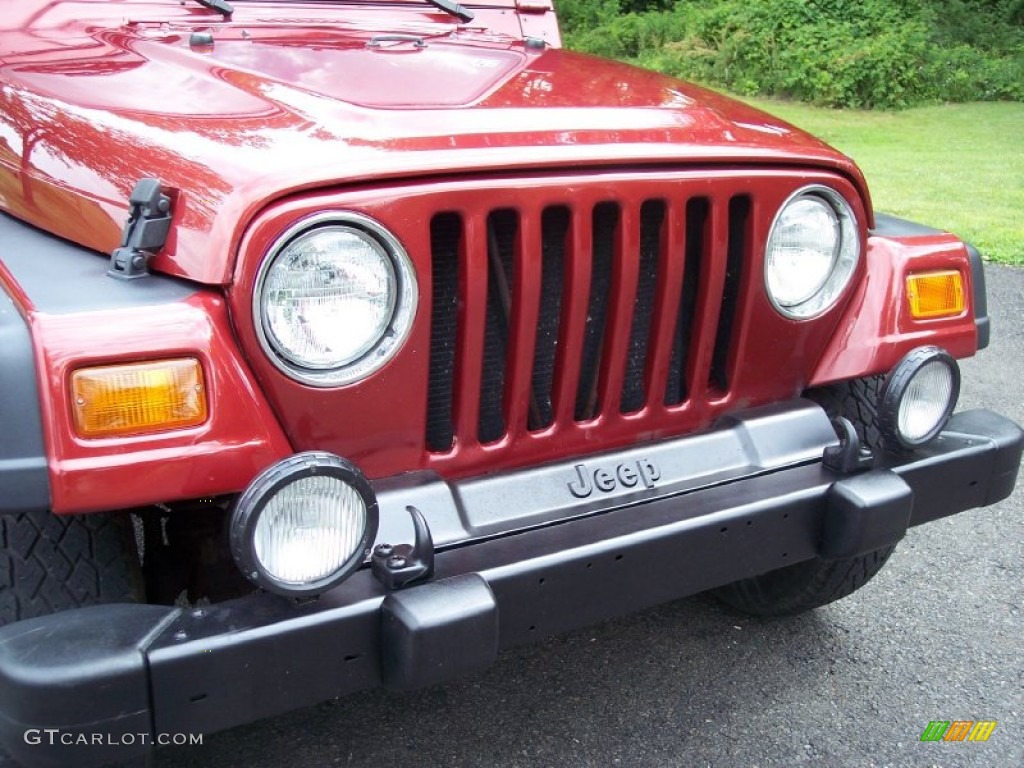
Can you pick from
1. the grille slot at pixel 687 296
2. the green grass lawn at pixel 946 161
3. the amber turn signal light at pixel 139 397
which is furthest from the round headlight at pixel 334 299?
the green grass lawn at pixel 946 161

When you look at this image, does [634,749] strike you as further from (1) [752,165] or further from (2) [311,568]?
(1) [752,165]

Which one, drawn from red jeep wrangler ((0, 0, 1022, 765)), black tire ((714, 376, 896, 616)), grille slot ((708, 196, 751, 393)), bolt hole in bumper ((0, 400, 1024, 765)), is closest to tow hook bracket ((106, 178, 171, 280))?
red jeep wrangler ((0, 0, 1022, 765))

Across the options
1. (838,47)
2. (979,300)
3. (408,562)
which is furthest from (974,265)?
(838,47)

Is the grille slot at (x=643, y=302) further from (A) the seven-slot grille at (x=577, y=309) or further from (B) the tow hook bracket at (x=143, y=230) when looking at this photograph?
(B) the tow hook bracket at (x=143, y=230)

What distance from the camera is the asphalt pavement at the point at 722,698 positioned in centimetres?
226

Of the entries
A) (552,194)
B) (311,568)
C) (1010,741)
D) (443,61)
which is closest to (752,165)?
(552,194)

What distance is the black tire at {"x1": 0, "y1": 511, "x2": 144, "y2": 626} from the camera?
1685 mm

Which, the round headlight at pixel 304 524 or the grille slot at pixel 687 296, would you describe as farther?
the grille slot at pixel 687 296

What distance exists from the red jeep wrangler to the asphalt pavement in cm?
53

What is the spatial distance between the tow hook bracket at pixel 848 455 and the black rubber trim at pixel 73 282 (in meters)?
1.20

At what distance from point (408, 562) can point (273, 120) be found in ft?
2.52

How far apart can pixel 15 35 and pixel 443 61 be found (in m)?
1.00

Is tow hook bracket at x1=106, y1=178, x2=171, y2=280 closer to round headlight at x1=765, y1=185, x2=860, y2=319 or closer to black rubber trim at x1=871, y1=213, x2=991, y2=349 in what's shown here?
round headlight at x1=765, y1=185, x2=860, y2=319

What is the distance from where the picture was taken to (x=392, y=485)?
1.78 m
